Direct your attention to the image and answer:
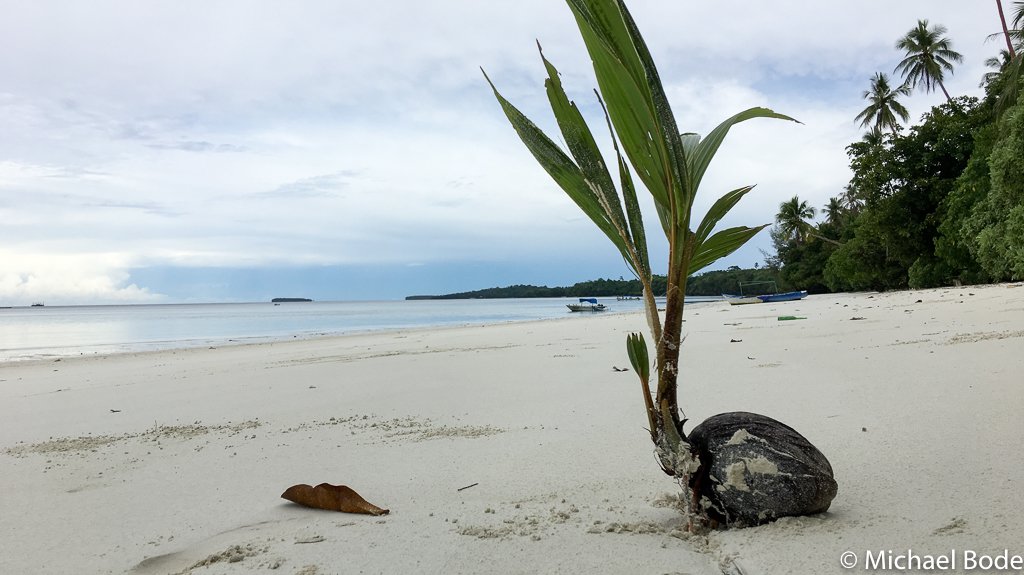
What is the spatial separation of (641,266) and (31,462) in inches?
132

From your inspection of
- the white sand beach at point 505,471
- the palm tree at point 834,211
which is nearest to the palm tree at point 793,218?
the palm tree at point 834,211

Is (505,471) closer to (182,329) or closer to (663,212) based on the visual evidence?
(663,212)

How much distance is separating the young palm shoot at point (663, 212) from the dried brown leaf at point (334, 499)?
101 centimetres

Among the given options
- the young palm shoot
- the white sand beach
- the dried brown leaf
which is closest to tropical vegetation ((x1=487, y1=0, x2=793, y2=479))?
the young palm shoot

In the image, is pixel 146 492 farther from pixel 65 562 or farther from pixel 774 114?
pixel 774 114

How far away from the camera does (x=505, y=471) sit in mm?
2395

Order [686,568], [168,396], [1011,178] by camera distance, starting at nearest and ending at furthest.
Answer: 1. [686,568]
2. [168,396]
3. [1011,178]

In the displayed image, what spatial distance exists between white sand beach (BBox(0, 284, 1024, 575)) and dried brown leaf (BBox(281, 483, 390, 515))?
0.16 ft

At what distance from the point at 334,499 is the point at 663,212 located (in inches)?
57.2

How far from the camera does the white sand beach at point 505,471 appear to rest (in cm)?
149

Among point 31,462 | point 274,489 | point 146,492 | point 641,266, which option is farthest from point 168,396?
point 641,266

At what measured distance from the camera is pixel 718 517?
1607 mm

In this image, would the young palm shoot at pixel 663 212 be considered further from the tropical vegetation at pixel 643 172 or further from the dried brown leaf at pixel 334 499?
the dried brown leaf at pixel 334 499

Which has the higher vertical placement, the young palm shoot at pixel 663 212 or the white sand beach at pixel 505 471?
the young palm shoot at pixel 663 212
